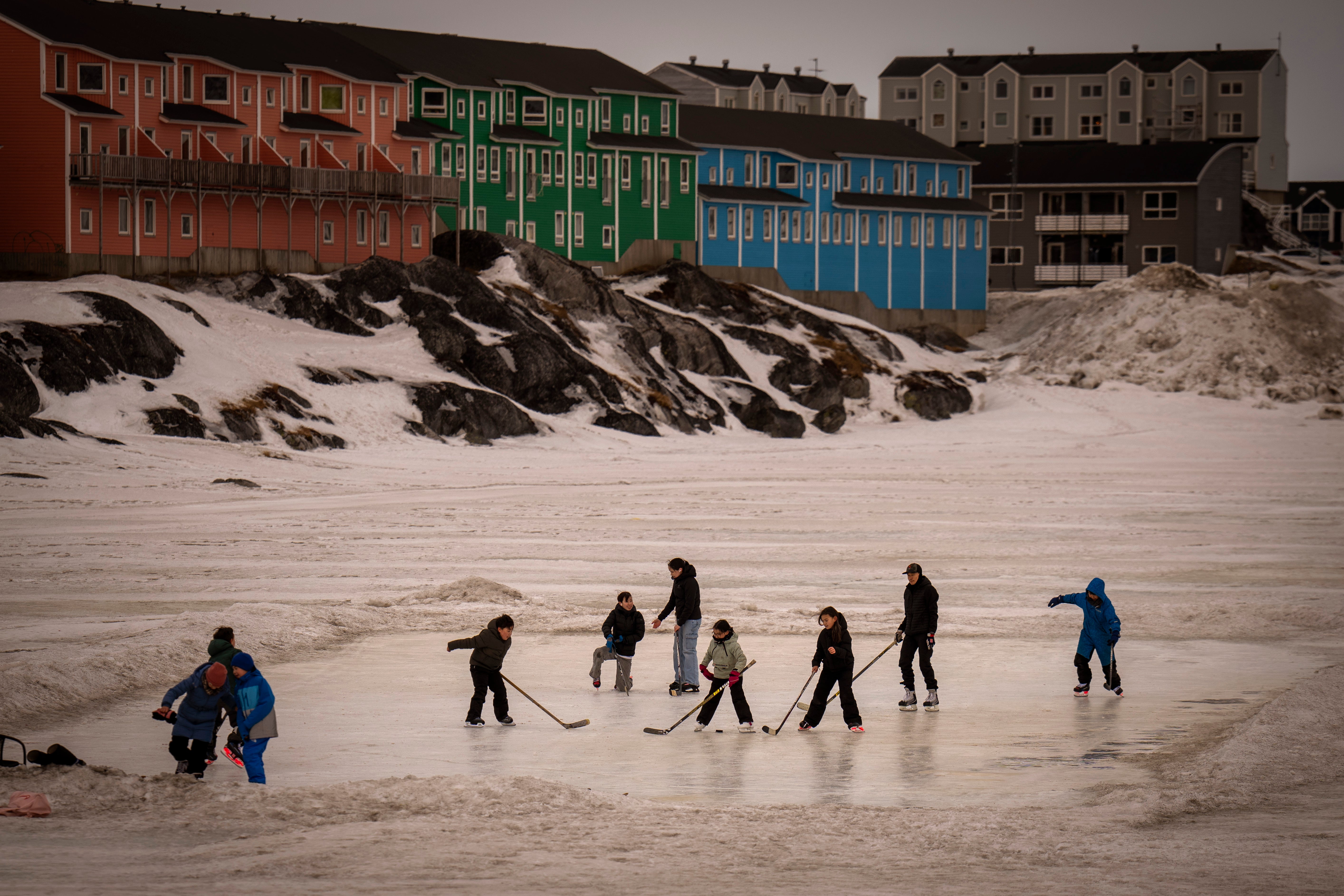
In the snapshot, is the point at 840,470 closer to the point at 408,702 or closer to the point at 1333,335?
the point at 408,702

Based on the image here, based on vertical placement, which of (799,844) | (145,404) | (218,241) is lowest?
(799,844)

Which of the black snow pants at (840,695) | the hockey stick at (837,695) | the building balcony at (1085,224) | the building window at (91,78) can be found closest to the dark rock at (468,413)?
the building window at (91,78)

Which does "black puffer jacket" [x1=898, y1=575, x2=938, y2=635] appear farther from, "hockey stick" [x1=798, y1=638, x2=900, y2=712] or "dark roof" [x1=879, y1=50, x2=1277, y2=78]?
"dark roof" [x1=879, y1=50, x2=1277, y2=78]

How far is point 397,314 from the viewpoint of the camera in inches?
2464

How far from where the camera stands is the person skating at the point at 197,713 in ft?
44.7

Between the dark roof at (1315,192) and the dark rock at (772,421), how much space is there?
234 feet

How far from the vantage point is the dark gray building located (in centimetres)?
9594

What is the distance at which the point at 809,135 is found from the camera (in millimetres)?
86812

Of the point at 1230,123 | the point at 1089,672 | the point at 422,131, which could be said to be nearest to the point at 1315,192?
the point at 1230,123

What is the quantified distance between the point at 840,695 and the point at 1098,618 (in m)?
3.66

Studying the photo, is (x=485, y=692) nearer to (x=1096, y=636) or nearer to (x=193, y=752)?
(x=193, y=752)

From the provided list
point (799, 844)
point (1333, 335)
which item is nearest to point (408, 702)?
point (799, 844)

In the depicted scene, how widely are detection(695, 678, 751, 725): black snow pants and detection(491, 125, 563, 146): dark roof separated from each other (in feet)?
186

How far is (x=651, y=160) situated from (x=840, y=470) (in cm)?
3138
